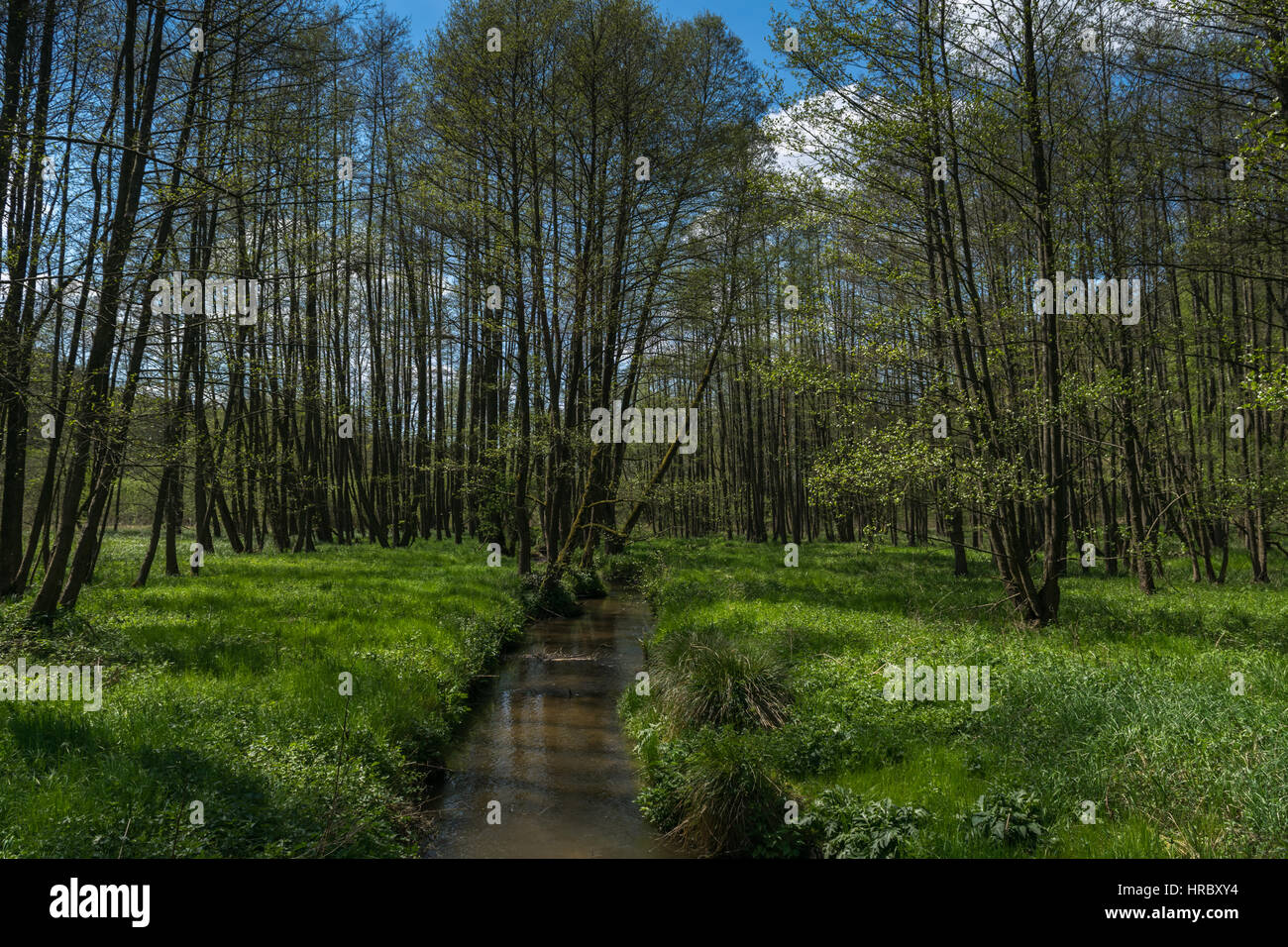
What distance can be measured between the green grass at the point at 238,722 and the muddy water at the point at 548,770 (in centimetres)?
39

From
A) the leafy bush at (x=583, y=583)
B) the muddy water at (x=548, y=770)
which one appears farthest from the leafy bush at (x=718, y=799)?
the leafy bush at (x=583, y=583)

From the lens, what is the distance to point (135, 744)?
5.00 m

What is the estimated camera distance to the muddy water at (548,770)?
5.24 metres

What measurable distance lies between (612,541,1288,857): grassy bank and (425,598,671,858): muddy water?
325 millimetres

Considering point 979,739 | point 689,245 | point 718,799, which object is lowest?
point 718,799

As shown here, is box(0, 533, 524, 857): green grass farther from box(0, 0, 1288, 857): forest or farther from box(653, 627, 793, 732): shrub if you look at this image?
box(653, 627, 793, 732): shrub

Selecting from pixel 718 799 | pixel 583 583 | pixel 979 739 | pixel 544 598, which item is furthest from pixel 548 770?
pixel 583 583

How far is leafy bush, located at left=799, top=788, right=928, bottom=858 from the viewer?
14.5ft

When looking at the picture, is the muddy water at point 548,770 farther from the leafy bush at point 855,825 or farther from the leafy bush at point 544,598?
the leafy bush at point 544,598

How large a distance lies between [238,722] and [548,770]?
2.77 metres

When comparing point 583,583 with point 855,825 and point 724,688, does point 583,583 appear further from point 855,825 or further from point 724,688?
point 855,825

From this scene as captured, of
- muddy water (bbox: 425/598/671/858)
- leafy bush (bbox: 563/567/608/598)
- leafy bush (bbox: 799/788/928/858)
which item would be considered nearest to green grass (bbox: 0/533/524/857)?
muddy water (bbox: 425/598/671/858)

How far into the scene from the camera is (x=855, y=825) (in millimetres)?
4699
